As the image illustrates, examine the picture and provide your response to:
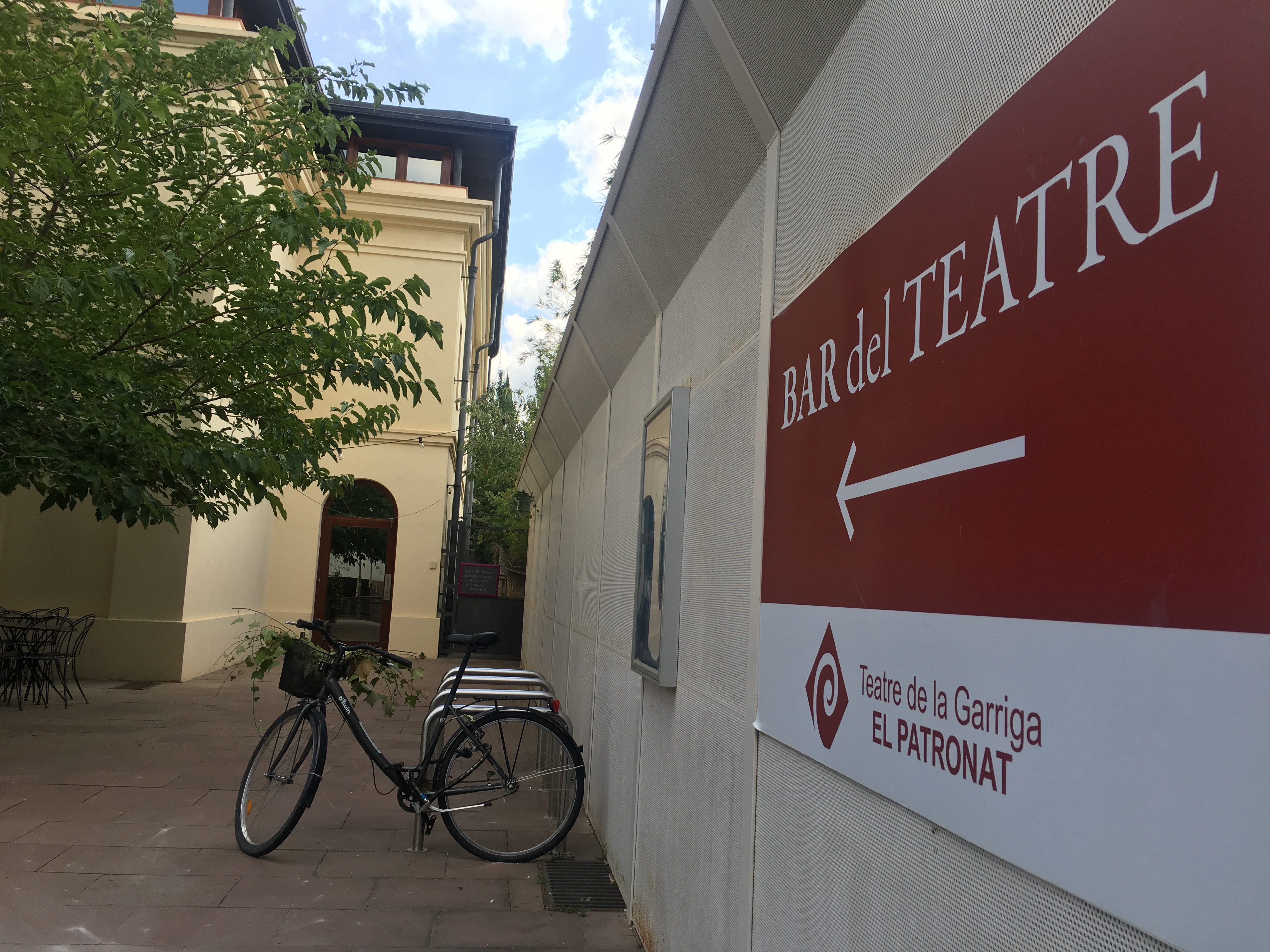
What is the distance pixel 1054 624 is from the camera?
3.91 ft

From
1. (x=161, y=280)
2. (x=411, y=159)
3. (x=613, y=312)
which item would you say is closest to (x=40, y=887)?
(x=613, y=312)

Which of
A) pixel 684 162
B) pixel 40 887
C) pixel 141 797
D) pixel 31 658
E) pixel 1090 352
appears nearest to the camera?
pixel 1090 352

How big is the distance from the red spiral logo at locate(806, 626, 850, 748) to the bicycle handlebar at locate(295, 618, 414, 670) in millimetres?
3658

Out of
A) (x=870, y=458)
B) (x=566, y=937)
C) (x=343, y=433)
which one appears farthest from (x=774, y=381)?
(x=343, y=433)

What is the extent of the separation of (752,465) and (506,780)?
9.95 feet

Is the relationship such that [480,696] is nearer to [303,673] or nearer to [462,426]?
[303,673]

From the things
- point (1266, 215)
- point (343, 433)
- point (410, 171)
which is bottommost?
point (1266, 215)

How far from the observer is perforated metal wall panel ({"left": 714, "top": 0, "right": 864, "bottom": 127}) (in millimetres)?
2225

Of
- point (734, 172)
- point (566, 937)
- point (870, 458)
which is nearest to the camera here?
point (870, 458)

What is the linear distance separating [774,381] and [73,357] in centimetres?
635

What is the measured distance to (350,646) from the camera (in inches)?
213

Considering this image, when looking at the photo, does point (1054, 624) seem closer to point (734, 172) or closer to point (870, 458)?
point (870, 458)

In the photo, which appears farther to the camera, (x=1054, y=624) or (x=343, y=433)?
(x=343, y=433)

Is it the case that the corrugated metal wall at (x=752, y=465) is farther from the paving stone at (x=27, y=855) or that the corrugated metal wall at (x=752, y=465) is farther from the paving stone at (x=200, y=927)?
the paving stone at (x=27, y=855)
